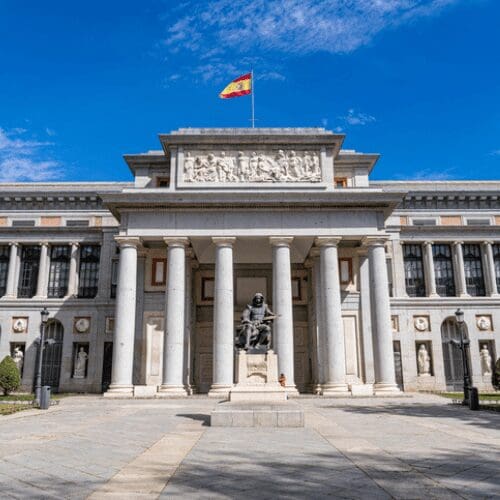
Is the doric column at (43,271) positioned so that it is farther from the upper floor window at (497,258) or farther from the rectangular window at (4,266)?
the upper floor window at (497,258)

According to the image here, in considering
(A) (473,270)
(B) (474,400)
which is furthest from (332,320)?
(A) (473,270)

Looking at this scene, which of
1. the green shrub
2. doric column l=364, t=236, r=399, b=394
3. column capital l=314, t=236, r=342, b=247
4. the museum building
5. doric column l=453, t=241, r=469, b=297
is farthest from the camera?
doric column l=453, t=241, r=469, b=297

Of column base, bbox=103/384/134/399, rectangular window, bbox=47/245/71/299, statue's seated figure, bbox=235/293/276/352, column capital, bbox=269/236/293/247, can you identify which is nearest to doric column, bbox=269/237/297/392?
column capital, bbox=269/236/293/247

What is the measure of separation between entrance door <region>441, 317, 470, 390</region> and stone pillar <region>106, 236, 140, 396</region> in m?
26.9

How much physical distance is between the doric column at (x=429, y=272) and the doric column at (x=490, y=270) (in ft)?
15.6

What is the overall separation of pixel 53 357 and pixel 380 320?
91.4 ft

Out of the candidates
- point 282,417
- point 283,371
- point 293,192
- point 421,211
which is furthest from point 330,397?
point 421,211

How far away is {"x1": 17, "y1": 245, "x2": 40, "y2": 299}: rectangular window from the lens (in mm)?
45688

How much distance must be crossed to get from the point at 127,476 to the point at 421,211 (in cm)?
4384

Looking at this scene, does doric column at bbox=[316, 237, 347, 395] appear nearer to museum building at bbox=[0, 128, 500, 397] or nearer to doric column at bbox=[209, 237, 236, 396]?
museum building at bbox=[0, 128, 500, 397]

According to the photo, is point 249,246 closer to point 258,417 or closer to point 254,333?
point 254,333

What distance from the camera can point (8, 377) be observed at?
36.8 m

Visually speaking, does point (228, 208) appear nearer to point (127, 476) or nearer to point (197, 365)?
point (197, 365)

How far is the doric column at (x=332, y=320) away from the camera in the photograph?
32.6m
